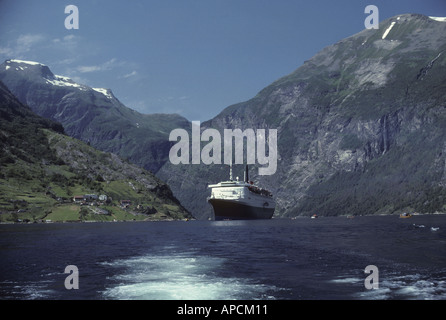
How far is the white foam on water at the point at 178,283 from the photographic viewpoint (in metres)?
33.0

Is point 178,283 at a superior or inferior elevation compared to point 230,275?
superior

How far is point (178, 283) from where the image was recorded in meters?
38.5

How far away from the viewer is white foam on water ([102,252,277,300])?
33.0m

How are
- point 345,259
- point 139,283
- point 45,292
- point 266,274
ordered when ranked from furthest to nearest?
point 345,259 < point 266,274 < point 139,283 < point 45,292

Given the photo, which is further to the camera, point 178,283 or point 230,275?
point 230,275
